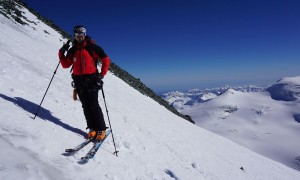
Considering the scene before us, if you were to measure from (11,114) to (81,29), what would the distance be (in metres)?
3.15

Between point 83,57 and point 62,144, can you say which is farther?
point 83,57

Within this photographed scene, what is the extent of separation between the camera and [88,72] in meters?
8.46

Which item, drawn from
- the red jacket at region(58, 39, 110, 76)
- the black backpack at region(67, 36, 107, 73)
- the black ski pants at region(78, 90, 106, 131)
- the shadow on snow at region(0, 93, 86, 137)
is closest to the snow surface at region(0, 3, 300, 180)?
the shadow on snow at region(0, 93, 86, 137)

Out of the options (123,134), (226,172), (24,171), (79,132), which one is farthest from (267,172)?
(24,171)

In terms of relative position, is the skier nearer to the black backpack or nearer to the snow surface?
the black backpack

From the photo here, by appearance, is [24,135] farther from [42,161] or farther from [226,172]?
[226,172]

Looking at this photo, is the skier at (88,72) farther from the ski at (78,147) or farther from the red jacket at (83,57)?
the ski at (78,147)

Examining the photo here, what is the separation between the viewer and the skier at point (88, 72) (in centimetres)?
841

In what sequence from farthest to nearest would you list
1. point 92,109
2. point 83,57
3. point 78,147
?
point 92,109 → point 83,57 → point 78,147

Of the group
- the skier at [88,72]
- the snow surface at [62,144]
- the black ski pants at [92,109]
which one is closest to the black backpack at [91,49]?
the skier at [88,72]

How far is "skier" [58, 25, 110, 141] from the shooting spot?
8406 mm

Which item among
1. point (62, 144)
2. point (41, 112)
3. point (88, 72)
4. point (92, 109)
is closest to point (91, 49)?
point (88, 72)

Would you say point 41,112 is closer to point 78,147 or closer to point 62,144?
point 62,144

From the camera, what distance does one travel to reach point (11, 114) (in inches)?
297
